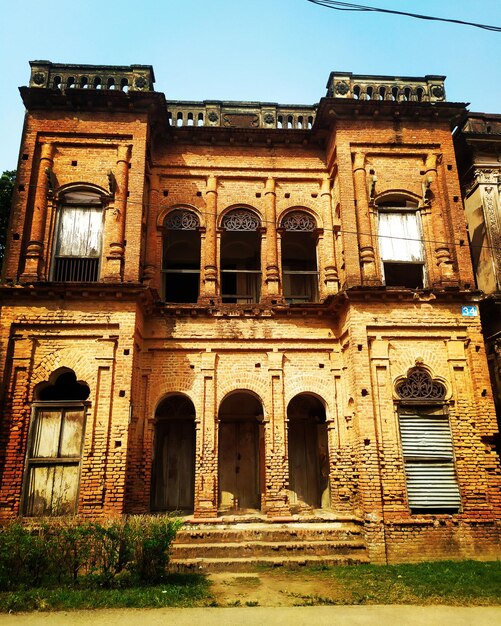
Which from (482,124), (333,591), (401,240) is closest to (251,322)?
(401,240)

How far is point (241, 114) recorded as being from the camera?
15.4 metres

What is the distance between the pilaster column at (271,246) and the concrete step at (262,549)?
6179 millimetres

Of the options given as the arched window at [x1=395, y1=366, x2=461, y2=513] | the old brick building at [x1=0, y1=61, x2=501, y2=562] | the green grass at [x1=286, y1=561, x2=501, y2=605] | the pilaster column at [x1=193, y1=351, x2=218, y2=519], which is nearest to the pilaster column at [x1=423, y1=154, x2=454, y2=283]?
the old brick building at [x1=0, y1=61, x2=501, y2=562]

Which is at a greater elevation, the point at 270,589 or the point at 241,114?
the point at 241,114

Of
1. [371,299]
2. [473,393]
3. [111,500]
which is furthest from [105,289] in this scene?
[473,393]

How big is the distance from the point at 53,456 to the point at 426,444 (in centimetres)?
859

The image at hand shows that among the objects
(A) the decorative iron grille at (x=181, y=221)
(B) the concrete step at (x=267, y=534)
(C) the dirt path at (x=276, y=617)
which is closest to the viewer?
(C) the dirt path at (x=276, y=617)

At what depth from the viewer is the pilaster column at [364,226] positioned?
12891 millimetres

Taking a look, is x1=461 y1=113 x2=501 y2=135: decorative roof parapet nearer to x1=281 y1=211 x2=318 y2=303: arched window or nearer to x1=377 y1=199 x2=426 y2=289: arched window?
x1=377 y1=199 x2=426 y2=289: arched window

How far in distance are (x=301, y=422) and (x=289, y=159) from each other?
790 centimetres

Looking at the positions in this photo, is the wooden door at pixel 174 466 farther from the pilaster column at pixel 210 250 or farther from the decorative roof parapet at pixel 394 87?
the decorative roof parapet at pixel 394 87

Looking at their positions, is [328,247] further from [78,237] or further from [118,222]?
[78,237]

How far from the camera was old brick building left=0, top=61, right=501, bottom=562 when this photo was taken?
1137cm

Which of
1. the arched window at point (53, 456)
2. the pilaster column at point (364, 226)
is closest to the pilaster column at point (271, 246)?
the pilaster column at point (364, 226)
